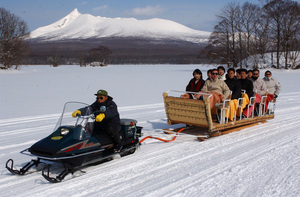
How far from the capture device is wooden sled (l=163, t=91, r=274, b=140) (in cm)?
687

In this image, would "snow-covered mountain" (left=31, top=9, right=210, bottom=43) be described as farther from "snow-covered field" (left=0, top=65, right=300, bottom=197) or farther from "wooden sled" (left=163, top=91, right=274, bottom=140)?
"snow-covered field" (left=0, top=65, right=300, bottom=197)

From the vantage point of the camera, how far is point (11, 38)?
44.0 metres

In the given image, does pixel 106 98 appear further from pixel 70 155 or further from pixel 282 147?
pixel 282 147

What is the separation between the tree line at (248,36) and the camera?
39.2m

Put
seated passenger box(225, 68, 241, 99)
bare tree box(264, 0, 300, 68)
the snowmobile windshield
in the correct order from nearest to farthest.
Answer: the snowmobile windshield
seated passenger box(225, 68, 241, 99)
bare tree box(264, 0, 300, 68)

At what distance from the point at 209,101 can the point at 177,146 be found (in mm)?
1178

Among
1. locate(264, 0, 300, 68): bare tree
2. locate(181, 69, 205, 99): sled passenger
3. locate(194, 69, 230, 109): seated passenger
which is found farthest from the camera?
locate(264, 0, 300, 68): bare tree

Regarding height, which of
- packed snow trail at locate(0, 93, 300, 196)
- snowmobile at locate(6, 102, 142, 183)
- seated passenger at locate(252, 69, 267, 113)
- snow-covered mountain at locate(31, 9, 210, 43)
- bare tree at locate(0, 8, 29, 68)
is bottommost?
packed snow trail at locate(0, 93, 300, 196)

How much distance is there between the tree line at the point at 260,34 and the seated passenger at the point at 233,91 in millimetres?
33042

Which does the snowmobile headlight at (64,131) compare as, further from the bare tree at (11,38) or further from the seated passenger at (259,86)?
the bare tree at (11,38)

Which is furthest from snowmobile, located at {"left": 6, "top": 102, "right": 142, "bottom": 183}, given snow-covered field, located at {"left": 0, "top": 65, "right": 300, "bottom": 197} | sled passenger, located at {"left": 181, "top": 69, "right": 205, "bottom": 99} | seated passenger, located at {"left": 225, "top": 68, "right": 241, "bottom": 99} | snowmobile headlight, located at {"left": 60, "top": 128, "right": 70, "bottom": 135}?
seated passenger, located at {"left": 225, "top": 68, "right": 241, "bottom": 99}

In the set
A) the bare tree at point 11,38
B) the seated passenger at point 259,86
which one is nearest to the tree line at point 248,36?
the bare tree at point 11,38

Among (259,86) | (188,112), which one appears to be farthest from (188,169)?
(259,86)

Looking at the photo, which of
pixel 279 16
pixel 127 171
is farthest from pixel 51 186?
pixel 279 16
